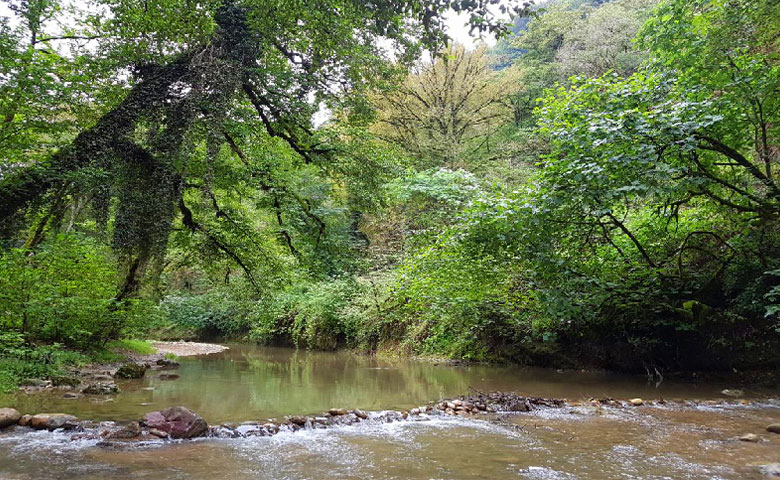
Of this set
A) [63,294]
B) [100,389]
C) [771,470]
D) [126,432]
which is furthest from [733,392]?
[63,294]

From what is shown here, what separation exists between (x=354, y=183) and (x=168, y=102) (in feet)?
13.0

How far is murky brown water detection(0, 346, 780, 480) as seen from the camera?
3814 millimetres

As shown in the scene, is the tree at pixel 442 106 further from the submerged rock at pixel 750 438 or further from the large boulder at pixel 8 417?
the large boulder at pixel 8 417

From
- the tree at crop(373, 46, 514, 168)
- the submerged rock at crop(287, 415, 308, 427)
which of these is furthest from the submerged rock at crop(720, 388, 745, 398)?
the tree at crop(373, 46, 514, 168)

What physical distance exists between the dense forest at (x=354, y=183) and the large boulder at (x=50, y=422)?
2496 millimetres

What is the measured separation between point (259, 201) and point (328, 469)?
7185 mm

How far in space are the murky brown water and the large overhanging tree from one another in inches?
121

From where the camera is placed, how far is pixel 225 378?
402 inches

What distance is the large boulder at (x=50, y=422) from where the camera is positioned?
5.02 meters

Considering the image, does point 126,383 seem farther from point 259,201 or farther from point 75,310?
point 259,201

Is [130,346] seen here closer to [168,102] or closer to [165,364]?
[165,364]

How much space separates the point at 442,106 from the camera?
71.4ft

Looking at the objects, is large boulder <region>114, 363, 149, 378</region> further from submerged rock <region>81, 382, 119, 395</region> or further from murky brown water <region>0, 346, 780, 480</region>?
submerged rock <region>81, 382, 119, 395</region>

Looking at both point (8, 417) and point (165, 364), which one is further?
point (165, 364)
